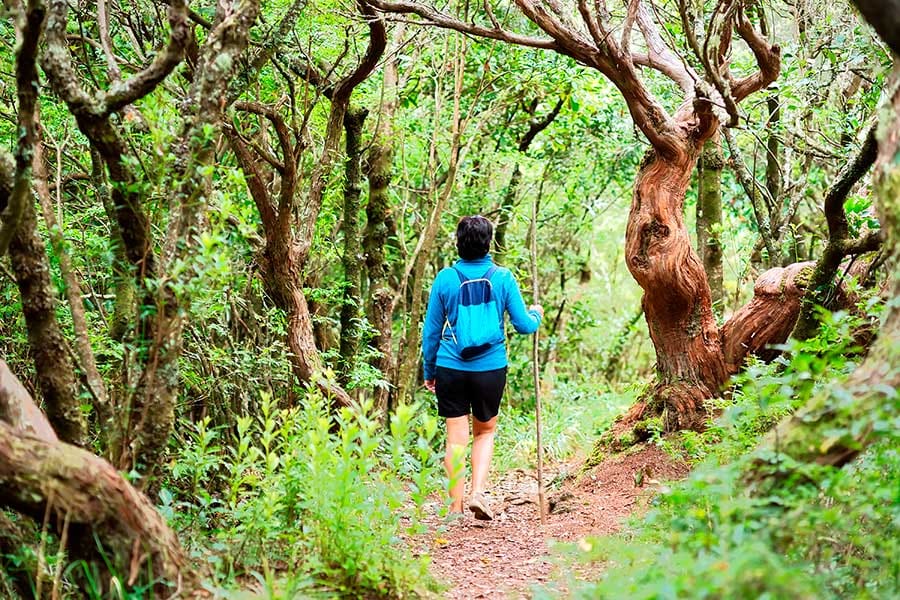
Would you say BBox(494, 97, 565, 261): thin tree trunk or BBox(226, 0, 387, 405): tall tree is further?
BBox(494, 97, 565, 261): thin tree trunk

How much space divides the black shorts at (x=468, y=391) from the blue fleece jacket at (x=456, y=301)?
0.16 ft

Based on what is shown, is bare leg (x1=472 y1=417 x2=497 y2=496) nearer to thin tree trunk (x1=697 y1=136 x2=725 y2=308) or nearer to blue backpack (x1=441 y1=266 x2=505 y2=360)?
blue backpack (x1=441 y1=266 x2=505 y2=360)

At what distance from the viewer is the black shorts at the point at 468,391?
612cm

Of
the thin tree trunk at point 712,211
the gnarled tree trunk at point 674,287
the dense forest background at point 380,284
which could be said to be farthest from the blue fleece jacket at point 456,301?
the thin tree trunk at point 712,211

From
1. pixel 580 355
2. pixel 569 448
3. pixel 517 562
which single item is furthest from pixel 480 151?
pixel 517 562

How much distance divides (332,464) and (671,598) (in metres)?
1.92

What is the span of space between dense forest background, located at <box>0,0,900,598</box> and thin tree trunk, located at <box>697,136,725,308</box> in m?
0.04

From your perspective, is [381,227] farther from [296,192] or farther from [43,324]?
[43,324]

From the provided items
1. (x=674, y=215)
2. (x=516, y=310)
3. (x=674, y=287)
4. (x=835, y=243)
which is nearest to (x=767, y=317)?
(x=674, y=287)

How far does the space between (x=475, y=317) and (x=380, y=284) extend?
3.10m

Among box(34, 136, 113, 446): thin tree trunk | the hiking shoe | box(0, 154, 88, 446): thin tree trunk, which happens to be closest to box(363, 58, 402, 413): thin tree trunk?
the hiking shoe

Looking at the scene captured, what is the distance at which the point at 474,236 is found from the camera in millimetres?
6000

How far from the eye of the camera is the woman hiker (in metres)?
6.04

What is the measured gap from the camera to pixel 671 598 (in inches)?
104
